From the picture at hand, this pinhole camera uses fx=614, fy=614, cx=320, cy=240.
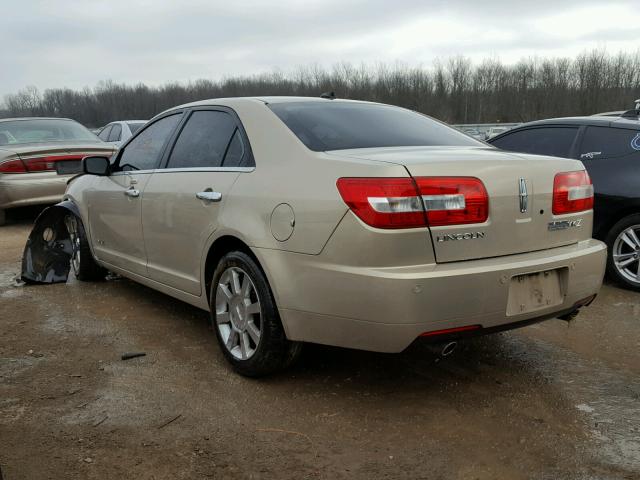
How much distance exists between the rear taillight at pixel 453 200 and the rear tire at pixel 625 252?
3.12m

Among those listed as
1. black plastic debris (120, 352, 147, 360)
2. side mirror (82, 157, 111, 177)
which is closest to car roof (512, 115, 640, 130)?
side mirror (82, 157, 111, 177)

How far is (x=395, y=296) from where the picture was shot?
258cm

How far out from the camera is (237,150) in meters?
3.48

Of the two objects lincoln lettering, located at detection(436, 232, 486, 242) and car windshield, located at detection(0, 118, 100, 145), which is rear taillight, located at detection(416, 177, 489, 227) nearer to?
lincoln lettering, located at detection(436, 232, 486, 242)

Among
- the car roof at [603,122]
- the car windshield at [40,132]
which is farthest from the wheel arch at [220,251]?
the car windshield at [40,132]

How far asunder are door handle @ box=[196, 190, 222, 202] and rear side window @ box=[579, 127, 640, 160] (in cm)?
373

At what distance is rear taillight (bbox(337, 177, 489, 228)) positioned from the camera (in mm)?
2598

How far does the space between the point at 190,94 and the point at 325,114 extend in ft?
239

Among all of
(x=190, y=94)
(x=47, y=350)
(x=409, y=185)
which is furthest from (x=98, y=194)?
(x=190, y=94)

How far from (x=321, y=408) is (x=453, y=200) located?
1.21 meters

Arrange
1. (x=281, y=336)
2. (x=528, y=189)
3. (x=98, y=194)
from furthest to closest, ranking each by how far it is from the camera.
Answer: (x=98, y=194), (x=281, y=336), (x=528, y=189)

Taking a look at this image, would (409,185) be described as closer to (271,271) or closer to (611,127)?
(271,271)

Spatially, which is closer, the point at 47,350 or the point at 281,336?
the point at 281,336

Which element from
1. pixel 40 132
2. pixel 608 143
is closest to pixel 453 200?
pixel 608 143
